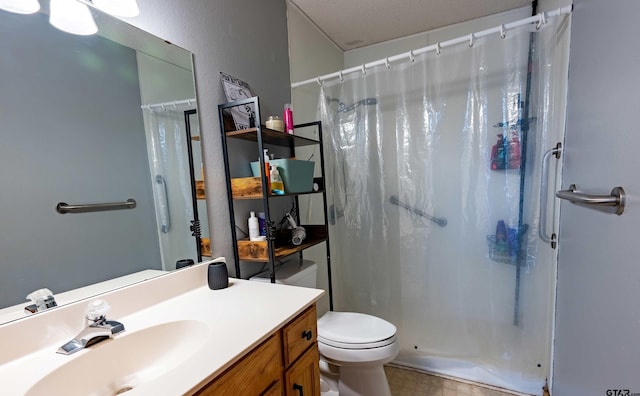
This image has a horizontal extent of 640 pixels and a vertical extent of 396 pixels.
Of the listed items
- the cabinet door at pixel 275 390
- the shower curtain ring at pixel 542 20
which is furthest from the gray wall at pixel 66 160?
the shower curtain ring at pixel 542 20

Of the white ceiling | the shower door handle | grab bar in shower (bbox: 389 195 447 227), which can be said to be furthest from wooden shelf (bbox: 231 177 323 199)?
the shower door handle

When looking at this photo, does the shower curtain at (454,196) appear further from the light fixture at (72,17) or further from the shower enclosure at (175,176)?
the light fixture at (72,17)

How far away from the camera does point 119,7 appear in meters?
0.92

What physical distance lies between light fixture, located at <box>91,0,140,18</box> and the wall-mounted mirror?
3 centimetres

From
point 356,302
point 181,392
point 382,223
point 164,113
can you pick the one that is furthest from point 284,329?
point 356,302

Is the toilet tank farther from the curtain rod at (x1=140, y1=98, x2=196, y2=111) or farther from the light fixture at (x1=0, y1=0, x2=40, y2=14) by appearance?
the light fixture at (x1=0, y1=0, x2=40, y2=14)

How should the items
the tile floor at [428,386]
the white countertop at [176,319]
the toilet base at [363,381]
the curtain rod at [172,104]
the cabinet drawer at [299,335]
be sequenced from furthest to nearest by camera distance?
1. the tile floor at [428,386]
2. the toilet base at [363,381]
3. the curtain rod at [172,104]
4. the cabinet drawer at [299,335]
5. the white countertop at [176,319]

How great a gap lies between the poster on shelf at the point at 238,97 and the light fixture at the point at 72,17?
1.68ft

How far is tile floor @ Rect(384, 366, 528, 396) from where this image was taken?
1.64 meters

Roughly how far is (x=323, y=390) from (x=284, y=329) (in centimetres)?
102

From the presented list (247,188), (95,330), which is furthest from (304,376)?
(247,188)

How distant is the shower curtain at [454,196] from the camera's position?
59.0 inches

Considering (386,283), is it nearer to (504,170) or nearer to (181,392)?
(504,170)

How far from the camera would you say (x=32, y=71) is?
0.75 meters
